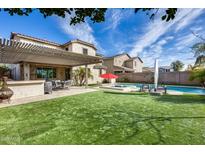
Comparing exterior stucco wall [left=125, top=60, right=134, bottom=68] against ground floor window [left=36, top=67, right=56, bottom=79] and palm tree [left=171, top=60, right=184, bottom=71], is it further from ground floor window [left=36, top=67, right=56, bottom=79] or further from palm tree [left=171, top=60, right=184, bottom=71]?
ground floor window [left=36, top=67, right=56, bottom=79]

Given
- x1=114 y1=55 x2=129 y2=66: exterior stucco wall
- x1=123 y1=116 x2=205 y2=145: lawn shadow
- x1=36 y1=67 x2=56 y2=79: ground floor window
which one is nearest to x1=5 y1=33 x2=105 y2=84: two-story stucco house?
x1=36 y1=67 x2=56 y2=79: ground floor window

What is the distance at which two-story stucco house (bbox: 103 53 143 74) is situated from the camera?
35812 mm

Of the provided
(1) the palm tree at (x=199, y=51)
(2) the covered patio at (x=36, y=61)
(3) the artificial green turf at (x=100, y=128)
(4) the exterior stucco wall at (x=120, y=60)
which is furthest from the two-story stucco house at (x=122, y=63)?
(3) the artificial green turf at (x=100, y=128)

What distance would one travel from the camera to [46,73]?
18016 mm

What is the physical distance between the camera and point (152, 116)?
591 cm

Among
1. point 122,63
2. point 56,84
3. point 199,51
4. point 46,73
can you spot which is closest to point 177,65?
point 122,63

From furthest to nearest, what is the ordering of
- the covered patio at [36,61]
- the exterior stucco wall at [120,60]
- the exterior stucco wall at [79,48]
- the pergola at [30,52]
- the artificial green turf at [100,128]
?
1. the exterior stucco wall at [120,60]
2. the exterior stucco wall at [79,48]
3. the covered patio at [36,61]
4. the pergola at [30,52]
5. the artificial green turf at [100,128]

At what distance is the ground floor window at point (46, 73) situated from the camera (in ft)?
56.6

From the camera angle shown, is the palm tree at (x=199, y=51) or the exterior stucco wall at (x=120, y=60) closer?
the palm tree at (x=199, y=51)

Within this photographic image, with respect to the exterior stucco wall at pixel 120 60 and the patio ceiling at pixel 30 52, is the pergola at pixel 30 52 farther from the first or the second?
the exterior stucco wall at pixel 120 60

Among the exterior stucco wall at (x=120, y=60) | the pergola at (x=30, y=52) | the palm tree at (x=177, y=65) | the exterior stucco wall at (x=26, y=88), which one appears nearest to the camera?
the pergola at (x=30, y=52)

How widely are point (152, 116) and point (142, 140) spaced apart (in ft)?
7.78

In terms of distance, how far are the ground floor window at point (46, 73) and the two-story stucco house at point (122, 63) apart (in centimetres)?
1929

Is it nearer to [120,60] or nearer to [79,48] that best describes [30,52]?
[79,48]
